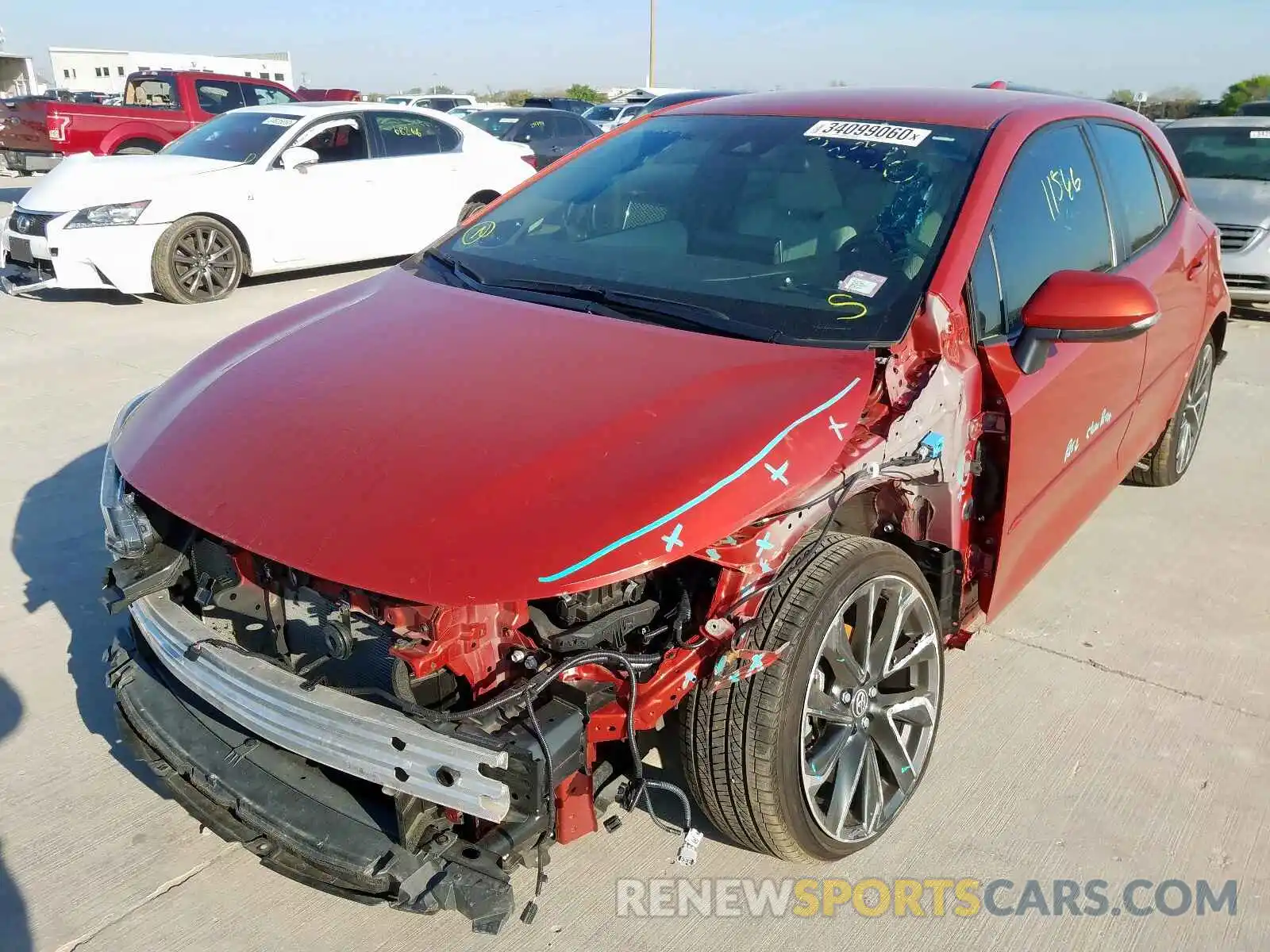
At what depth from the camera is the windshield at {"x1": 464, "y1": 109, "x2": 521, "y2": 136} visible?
14930 millimetres

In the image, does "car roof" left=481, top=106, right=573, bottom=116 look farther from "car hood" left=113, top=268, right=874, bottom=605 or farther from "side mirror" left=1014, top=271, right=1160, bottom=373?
"side mirror" left=1014, top=271, right=1160, bottom=373

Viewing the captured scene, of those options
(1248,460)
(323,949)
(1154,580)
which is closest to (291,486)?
(323,949)

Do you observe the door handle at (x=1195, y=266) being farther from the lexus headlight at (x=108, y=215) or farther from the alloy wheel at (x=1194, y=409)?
the lexus headlight at (x=108, y=215)

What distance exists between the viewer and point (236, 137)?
881cm

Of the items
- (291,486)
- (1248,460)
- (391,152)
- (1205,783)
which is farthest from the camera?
(391,152)

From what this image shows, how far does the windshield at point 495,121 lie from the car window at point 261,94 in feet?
8.62

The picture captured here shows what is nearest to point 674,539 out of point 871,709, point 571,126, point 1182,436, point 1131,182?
point 871,709

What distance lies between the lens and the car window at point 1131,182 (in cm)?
349

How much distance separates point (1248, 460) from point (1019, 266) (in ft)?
10.4

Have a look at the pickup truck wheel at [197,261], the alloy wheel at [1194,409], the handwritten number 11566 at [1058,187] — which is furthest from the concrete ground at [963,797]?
the pickup truck wheel at [197,261]

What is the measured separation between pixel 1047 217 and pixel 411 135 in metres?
7.77

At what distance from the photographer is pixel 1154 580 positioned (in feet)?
12.7

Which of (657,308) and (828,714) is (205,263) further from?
(828,714)

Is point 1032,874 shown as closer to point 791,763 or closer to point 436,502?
point 791,763
